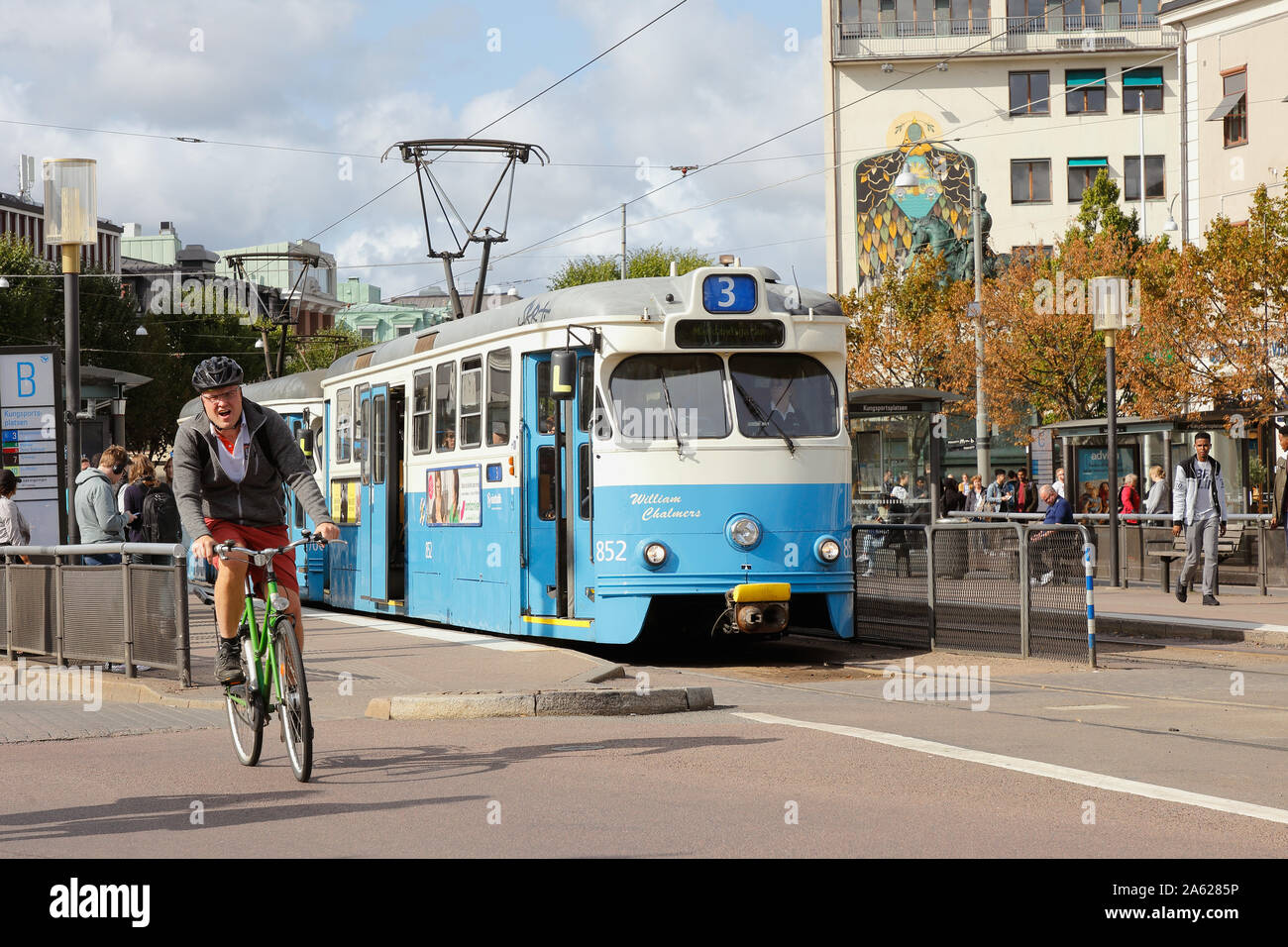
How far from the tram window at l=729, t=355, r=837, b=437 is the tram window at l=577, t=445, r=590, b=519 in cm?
132

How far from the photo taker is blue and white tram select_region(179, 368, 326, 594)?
21.5 meters

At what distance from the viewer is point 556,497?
1456cm

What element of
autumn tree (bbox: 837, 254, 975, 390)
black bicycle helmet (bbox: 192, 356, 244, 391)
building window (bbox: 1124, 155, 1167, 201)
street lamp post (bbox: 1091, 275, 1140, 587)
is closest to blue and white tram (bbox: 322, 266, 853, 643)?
black bicycle helmet (bbox: 192, 356, 244, 391)

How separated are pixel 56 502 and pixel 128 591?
12.9ft

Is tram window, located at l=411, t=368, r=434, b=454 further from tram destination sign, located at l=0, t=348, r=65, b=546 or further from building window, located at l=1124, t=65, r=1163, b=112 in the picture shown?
building window, located at l=1124, t=65, r=1163, b=112

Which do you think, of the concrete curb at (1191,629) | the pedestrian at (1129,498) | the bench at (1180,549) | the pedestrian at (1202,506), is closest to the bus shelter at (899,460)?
the bench at (1180,549)

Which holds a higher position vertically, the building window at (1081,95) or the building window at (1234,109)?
the building window at (1081,95)

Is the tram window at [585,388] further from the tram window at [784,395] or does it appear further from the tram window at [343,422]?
the tram window at [343,422]

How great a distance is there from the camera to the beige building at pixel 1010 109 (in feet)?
241

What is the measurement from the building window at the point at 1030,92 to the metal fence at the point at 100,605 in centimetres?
6568

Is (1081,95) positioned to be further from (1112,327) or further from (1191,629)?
(1191,629)

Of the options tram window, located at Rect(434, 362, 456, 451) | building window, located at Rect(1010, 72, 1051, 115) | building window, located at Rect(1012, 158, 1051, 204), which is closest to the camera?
tram window, located at Rect(434, 362, 456, 451)

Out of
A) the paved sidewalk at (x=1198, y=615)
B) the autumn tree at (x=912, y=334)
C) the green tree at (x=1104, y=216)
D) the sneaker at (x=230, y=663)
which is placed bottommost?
the paved sidewalk at (x=1198, y=615)

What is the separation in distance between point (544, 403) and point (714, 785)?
23.9 feet
